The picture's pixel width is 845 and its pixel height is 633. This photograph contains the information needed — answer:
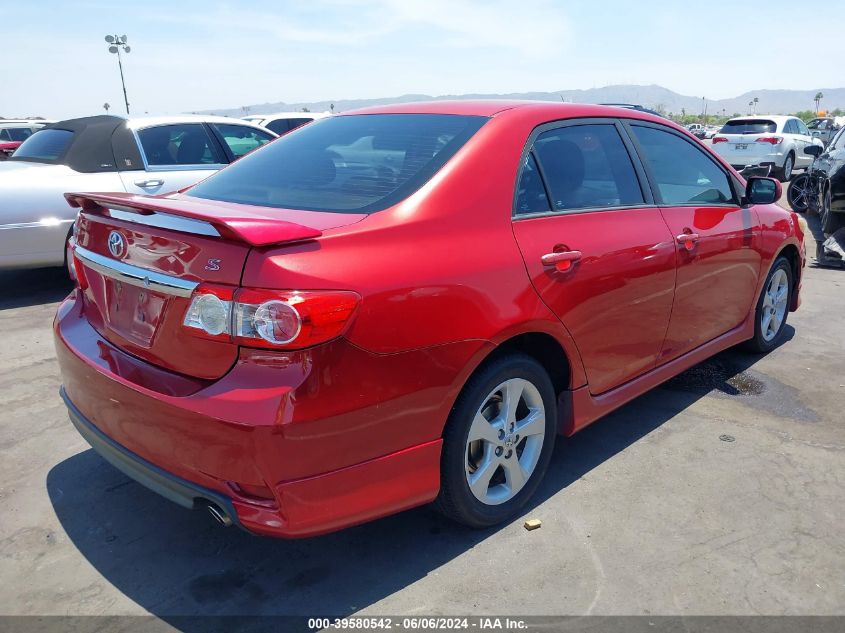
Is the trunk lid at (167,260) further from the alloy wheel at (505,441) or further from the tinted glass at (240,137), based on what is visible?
the tinted glass at (240,137)

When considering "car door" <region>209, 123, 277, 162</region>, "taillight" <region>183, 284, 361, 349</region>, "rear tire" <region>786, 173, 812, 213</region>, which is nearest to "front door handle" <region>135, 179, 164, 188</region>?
"car door" <region>209, 123, 277, 162</region>

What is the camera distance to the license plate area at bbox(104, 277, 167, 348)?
2346 millimetres

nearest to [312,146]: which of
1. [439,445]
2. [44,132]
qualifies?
[439,445]

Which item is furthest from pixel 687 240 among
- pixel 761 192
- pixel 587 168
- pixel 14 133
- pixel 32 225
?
pixel 14 133

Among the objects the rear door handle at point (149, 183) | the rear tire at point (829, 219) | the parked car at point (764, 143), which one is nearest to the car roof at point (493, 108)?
the rear door handle at point (149, 183)

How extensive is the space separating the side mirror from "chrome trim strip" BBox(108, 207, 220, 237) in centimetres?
338

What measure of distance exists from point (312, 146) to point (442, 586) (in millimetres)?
1976

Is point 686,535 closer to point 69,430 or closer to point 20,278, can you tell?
point 69,430

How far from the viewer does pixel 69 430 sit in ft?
12.1

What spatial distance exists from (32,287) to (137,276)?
17.1 feet

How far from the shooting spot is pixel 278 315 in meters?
2.06

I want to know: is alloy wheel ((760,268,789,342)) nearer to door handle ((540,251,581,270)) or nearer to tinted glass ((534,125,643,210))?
tinted glass ((534,125,643,210))

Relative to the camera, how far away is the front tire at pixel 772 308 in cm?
468

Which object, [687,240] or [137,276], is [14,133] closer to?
[137,276]
